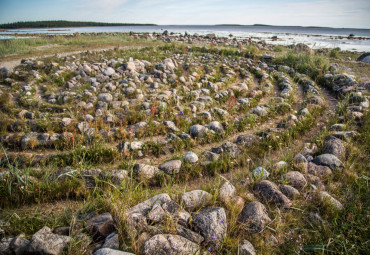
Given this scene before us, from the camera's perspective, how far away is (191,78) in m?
9.41

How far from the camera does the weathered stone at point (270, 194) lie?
2766 millimetres

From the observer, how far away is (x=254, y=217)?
97.2 inches

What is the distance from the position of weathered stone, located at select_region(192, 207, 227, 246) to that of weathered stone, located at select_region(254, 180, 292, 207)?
0.80 meters

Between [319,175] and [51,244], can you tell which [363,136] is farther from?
[51,244]

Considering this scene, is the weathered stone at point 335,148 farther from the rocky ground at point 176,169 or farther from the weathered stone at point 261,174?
the weathered stone at point 261,174

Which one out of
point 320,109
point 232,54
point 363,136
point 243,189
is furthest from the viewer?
point 232,54

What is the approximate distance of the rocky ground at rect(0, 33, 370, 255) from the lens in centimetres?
221

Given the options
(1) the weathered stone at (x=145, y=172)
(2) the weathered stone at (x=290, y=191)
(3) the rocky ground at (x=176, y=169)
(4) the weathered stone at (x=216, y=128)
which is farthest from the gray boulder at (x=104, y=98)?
(2) the weathered stone at (x=290, y=191)

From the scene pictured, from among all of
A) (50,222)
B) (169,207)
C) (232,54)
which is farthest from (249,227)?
(232,54)

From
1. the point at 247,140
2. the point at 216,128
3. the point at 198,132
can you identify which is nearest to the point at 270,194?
the point at 247,140

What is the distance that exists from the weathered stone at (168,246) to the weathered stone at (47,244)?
79 centimetres

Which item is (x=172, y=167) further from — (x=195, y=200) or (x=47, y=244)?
(x=47, y=244)

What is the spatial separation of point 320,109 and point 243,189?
17.1 ft

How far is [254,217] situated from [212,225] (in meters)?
0.56
